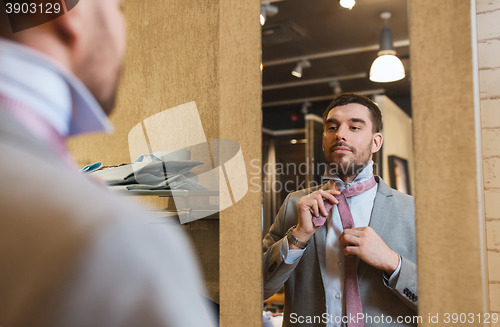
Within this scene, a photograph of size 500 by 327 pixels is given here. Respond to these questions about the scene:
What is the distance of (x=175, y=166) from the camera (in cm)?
108

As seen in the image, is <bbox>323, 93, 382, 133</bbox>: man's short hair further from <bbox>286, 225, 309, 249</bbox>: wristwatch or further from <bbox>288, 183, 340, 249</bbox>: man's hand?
<bbox>286, 225, 309, 249</bbox>: wristwatch

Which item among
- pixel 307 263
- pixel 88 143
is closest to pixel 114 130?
pixel 88 143

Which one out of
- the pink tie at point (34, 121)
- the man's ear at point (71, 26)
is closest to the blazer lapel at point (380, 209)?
the pink tie at point (34, 121)

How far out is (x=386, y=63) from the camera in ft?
2.61

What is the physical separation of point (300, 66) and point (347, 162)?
31 centimetres

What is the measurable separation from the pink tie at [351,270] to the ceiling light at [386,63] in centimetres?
25

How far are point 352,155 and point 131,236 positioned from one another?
60 cm

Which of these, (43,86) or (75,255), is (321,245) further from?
(43,86)

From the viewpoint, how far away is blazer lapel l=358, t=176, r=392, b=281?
0.78 metres

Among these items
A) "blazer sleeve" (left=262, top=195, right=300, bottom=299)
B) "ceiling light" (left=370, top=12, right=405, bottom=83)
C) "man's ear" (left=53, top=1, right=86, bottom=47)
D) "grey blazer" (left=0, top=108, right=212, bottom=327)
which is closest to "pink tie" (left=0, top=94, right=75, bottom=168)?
→ "grey blazer" (left=0, top=108, right=212, bottom=327)

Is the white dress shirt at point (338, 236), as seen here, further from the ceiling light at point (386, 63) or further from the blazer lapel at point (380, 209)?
the ceiling light at point (386, 63)

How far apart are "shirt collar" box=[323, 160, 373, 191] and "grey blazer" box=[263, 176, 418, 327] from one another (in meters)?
0.02

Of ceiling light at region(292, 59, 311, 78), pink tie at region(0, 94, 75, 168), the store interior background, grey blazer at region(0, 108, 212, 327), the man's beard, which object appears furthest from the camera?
ceiling light at region(292, 59, 311, 78)

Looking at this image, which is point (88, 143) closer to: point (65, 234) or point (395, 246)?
point (65, 234)
